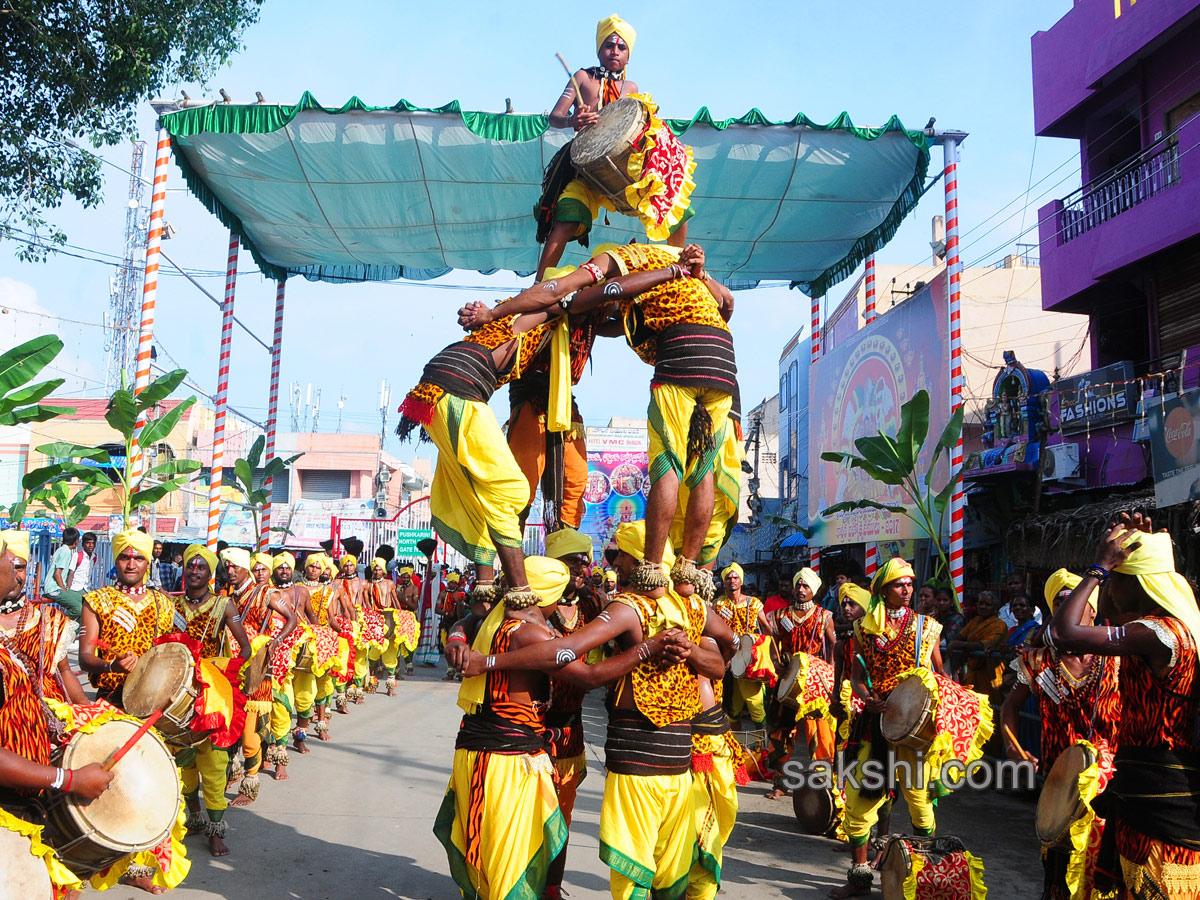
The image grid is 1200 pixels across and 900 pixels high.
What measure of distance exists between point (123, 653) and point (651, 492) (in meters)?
3.41

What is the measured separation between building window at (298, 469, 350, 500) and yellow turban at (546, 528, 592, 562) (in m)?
40.9

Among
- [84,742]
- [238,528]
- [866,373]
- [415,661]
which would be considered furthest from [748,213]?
[238,528]

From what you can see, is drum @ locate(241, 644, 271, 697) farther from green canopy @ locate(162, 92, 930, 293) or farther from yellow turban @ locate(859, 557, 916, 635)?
green canopy @ locate(162, 92, 930, 293)

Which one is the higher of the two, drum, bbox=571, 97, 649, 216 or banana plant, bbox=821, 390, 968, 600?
drum, bbox=571, 97, 649, 216

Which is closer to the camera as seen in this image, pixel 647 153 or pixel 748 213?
pixel 647 153

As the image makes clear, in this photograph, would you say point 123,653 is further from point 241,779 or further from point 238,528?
point 238,528

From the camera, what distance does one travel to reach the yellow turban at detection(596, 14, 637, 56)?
548cm

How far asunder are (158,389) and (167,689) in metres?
5.84

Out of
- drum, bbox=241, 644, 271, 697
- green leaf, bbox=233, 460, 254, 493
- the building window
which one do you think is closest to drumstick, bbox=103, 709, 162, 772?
drum, bbox=241, 644, 271, 697

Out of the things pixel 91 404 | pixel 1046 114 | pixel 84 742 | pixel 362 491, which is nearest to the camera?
pixel 84 742

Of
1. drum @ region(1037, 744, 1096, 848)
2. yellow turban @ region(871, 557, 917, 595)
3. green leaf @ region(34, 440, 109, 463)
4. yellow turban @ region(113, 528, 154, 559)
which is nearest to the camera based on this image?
drum @ region(1037, 744, 1096, 848)

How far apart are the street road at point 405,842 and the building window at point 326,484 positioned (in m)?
36.4

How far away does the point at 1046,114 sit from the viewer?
57.5 ft

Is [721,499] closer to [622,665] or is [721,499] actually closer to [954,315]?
[622,665]
